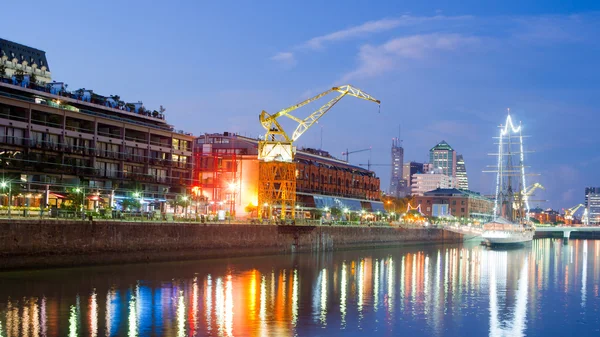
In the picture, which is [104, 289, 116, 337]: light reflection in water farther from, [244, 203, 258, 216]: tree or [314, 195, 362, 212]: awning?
[314, 195, 362, 212]: awning

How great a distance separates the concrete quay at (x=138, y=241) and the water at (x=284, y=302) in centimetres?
178

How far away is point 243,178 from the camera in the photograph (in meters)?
129

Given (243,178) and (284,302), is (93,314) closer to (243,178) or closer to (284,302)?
(284,302)

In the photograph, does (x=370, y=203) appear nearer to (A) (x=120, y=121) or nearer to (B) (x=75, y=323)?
(A) (x=120, y=121)

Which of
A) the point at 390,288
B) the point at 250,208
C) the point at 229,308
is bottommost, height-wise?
the point at 390,288

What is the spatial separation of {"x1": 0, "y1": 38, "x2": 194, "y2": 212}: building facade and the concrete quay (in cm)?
786

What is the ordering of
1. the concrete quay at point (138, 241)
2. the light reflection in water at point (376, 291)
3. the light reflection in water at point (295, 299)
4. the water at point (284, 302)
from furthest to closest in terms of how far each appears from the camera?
the concrete quay at point (138, 241) → the light reflection in water at point (376, 291) → the light reflection in water at point (295, 299) → the water at point (284, 302)

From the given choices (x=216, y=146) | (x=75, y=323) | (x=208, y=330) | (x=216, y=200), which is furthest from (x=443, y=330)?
(x=216, y=146)

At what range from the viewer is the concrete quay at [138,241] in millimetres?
58875

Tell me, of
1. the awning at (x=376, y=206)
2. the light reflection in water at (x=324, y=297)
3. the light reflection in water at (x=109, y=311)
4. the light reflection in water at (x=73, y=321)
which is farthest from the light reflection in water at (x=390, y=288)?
the awning at (x=376, y=206)

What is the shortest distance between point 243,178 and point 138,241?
58.5 metres

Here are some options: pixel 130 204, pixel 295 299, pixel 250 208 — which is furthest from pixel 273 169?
pixel 295 299

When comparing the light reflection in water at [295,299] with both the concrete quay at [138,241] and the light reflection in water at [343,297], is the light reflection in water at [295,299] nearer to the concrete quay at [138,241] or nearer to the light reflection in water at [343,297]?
the light reflection in water at [343,297]

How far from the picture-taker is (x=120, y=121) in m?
100
